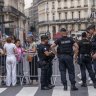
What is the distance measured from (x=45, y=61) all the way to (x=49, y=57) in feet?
0.61

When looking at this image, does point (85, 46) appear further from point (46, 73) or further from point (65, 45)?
point (46, 73)

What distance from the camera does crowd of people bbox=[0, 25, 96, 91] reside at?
14586 mm

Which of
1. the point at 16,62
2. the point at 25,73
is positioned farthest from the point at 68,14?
the point at 16,62

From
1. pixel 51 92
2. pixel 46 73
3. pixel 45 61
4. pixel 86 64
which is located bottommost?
pixel 51 92

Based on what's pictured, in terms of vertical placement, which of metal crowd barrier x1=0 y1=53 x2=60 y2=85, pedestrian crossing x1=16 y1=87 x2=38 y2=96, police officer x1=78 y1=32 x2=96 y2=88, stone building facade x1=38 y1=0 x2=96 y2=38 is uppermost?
stone building facade x1=38 y1=0 x2=96 y2=38

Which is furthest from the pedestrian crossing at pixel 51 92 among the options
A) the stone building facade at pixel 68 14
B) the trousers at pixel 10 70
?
the stone building facade at pixel 68 14

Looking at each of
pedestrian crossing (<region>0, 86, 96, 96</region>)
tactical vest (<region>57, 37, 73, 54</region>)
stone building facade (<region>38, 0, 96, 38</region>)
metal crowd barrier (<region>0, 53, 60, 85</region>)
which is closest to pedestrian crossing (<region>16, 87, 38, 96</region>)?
pedestrian crossing (<region>0, 86, 96, 96</region>)

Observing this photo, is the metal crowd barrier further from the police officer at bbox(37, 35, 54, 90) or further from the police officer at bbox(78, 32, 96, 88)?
the police officer at bbox(78, 32, 96, 88)

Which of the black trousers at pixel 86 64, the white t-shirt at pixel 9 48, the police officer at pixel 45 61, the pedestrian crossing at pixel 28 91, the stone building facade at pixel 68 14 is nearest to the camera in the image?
the pedestrian crossing at pixel 28 91

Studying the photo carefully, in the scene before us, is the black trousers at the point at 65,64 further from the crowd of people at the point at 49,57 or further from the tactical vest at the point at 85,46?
the tactical vest at the point at 85,46

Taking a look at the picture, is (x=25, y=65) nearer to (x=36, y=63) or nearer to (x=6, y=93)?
(x=36, y=63)

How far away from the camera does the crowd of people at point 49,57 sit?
47.9 ft

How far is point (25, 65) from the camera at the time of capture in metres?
17.6

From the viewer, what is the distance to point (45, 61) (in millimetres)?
15250
